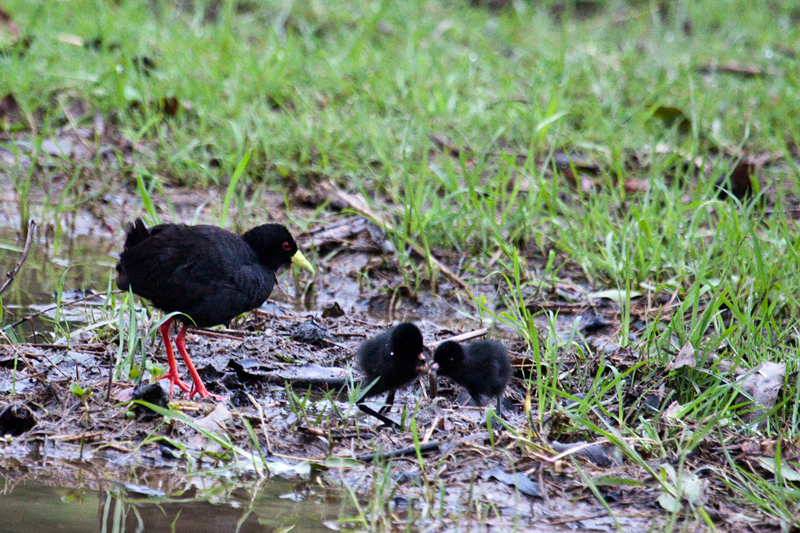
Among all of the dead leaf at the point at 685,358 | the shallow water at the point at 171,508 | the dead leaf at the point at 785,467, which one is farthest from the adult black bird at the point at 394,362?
the dead leaf at the point at 785,467

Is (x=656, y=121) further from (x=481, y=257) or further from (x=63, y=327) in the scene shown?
(x=63, y=327)

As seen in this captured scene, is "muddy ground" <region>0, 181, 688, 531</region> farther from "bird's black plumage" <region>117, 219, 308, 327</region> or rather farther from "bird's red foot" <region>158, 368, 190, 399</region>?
"bird's black plumage" <region>117, 219, 308, 327</region>

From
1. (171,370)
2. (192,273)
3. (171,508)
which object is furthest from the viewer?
(171,370)

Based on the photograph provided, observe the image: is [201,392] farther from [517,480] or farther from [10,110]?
[10,110]

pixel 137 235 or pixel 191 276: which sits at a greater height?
pixel 137 235

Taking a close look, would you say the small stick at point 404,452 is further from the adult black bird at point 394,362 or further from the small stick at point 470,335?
the small stick at point 470,335

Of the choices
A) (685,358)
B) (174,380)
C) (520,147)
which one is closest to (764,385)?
(685,358)

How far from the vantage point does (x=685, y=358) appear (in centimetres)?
422

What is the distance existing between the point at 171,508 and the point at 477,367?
1528 millimetres

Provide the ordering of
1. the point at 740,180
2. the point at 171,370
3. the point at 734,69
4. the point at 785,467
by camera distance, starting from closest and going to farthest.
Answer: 1. the point at 785,467
2. the point at 171,370
3. the point at 740,180
4. the point at 734,69

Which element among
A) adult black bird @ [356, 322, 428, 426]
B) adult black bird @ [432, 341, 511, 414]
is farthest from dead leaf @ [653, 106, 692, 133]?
adult black bird @ [356, 322, 428, 426]

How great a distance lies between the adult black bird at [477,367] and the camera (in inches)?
159

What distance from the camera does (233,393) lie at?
428 centimetres

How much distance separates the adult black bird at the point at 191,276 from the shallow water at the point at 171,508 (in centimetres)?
91
